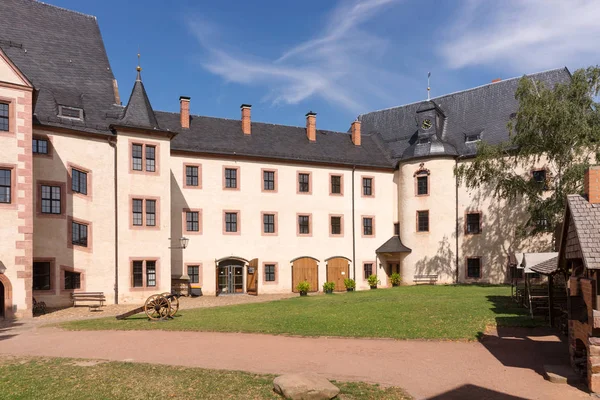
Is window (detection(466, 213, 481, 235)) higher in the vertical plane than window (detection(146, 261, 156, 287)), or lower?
higher

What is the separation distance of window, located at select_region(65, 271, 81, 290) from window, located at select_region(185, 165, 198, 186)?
8.84 m

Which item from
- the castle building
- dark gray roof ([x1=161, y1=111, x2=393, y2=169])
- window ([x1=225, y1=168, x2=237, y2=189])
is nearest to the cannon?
the castle building

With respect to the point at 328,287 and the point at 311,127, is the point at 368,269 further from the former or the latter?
the point at 311,127

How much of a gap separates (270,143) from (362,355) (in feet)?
81.8

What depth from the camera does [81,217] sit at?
28375 mm

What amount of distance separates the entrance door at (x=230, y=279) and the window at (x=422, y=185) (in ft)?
44.4

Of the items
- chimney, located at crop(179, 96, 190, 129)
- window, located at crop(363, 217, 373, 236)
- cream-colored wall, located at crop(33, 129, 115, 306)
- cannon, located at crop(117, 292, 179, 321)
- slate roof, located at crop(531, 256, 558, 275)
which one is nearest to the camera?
slate roof, located at crop(531, 256, 558, 275)

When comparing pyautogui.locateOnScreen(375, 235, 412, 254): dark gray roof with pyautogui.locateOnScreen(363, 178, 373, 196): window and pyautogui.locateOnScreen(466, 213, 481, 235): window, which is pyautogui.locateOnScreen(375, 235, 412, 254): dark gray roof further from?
pyautogui.locateOnScreen(466, 213, 481, 235): window

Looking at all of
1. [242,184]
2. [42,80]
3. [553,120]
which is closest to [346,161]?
[242,184]

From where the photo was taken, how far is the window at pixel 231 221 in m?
35.1

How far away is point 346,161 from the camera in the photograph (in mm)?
39000

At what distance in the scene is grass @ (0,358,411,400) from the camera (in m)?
10.8

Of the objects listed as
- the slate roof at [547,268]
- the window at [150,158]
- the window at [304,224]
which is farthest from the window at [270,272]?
the slate roof at [547,268]

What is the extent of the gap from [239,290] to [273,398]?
25.0 m
